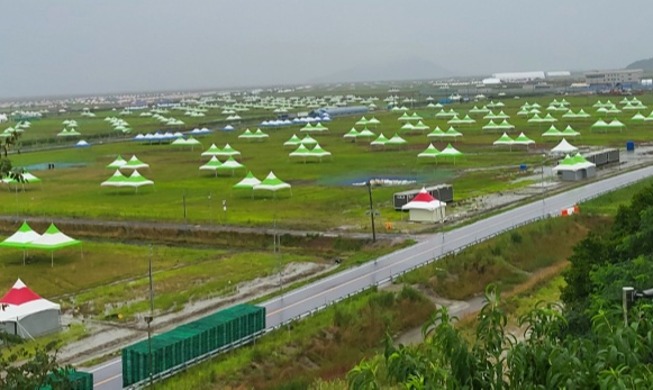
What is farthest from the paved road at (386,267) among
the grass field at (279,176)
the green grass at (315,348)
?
the grass field at (279,176)

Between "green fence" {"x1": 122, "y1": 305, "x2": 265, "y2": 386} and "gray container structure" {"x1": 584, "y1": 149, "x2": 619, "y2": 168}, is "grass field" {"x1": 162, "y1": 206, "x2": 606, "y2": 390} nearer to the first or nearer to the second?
"green fence" {"x1": 122, "y1": 305, "x2": 265, "y2": 386}

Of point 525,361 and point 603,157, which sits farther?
point 603,157

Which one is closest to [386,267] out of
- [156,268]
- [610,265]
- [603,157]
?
[156,268]

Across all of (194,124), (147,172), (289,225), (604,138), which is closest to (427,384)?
(289,225)

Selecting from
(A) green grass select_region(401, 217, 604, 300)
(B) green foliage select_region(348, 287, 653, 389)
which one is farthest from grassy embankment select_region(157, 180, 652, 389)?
(B) green foliage select_region(348, 287, 653, 389)

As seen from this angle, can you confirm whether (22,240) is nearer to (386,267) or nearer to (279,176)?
(386,267)

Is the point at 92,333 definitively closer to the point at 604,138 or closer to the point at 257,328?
the point at 257,328
